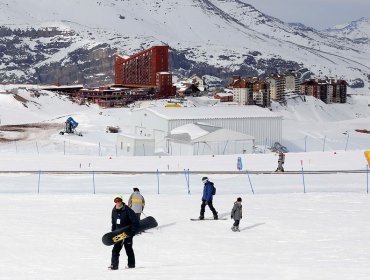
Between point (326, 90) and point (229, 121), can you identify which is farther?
point (326, 90)

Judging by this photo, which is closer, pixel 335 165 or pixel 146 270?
pixel 146 270

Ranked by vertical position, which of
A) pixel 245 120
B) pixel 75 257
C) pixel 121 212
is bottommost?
pixel 75 257

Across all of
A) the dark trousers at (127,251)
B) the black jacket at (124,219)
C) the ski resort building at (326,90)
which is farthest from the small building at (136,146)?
the ski resort building at (326,90)

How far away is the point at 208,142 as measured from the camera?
161ft

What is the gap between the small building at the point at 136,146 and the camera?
47781mm

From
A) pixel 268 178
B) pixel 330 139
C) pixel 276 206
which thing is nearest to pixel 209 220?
pixel 276 206

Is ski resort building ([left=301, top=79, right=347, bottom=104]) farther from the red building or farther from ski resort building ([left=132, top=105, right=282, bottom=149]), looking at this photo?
ski resort building ([left=132, top=105, right=282, bottom=149])

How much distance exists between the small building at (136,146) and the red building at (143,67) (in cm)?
10314

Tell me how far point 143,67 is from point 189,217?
6058 inches

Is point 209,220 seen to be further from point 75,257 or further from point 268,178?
point 268,178

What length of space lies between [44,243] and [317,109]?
15386cm

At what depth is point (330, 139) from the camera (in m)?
73.6

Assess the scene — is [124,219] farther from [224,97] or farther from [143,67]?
[143,67]

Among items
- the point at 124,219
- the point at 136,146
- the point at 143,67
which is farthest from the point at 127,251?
the point at 143,67
